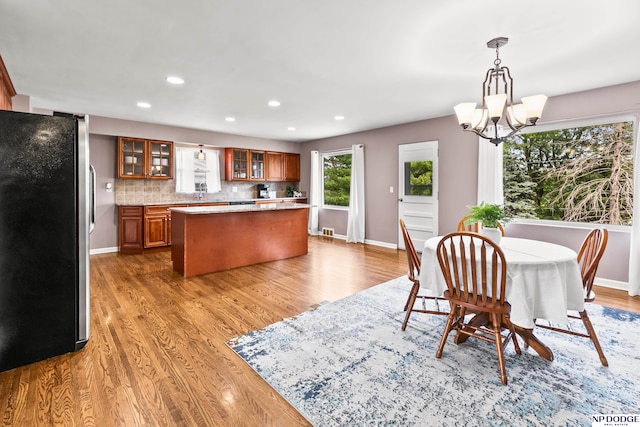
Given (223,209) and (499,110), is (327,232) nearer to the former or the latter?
(223,209)

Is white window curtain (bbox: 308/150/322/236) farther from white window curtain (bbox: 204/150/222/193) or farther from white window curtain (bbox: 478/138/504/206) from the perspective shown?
white window curtain (bbox: 478/138/504/206)

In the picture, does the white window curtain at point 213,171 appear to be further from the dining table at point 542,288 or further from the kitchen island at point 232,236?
the dining table at point 542,288

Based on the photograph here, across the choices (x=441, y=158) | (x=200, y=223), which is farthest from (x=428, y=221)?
(x=200, y=223)

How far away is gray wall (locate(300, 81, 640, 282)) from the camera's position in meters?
3.66

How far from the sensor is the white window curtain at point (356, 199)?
6566mm

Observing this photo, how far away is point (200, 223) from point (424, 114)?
3.80 metres

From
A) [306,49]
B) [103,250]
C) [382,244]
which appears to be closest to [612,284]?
[382,244]

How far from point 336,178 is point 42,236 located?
5931mm

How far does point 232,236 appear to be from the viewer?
4.54 m

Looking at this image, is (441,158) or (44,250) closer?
(44,250)

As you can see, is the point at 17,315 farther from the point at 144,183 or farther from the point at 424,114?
the point at 424,114

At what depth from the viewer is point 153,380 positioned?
6.40 ft

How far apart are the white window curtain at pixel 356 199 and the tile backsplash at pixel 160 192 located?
8.35ft

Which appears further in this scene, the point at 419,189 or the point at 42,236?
the point at 419,189
